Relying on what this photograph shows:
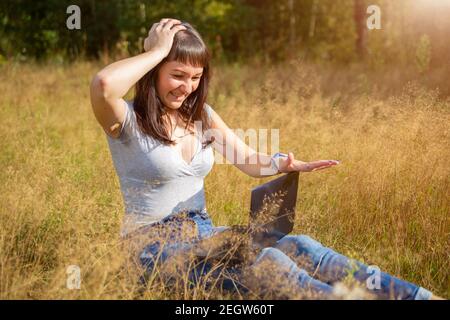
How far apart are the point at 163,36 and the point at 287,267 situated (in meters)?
1.04

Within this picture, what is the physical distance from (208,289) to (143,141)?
2.10 feet

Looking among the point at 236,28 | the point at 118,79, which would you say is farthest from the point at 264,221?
the point at 236,28

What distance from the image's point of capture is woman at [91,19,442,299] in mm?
2191

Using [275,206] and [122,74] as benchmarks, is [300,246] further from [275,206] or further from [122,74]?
[122,74]

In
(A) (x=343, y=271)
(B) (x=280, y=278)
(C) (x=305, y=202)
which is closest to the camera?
(B) (x=280, y=278)

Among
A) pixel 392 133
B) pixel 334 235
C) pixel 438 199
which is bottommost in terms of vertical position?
pixel 334 235

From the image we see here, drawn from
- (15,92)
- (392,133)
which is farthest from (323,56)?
(392,133)

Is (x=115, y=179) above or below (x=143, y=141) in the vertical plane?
below

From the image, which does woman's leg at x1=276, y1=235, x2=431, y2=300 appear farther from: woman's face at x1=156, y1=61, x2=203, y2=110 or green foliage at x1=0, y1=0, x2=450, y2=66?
green foliage at x1=0, y1=0, x2=450, y2=66

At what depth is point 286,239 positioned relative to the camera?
233cm

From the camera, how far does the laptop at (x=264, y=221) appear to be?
2312 mm

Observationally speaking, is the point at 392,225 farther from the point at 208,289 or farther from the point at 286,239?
the point at 208,289

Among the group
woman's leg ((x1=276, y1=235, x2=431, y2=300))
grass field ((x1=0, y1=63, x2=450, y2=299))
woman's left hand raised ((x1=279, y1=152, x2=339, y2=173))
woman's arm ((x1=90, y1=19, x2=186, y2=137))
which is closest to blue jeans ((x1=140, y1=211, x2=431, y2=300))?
woman's leg ((x1=276, y1=235, x2=431, y2=300))

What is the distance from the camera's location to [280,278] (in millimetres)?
2057
